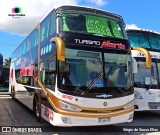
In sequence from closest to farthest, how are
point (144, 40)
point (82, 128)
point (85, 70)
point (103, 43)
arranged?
point (85, 70) → point (103, 43) → point (82, 128) → point (144, 40)

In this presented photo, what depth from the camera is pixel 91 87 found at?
8.99 metres

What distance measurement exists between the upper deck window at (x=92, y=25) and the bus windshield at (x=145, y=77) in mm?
2681

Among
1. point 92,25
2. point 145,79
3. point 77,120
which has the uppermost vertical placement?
point 92,25

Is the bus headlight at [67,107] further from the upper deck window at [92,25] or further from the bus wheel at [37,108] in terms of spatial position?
the bus wheel at [37,108]

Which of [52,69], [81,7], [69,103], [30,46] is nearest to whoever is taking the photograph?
[69,103]

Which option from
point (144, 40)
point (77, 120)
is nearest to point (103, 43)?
point (77, 120)

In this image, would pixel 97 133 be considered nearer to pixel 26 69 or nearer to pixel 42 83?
pixel 42 83

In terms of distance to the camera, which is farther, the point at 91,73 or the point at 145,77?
the point at 145,77

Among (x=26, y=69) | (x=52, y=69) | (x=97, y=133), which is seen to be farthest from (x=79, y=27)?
(x=26, y=69)

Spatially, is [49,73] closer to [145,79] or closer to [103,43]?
[103,43]

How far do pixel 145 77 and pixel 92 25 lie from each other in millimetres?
3850

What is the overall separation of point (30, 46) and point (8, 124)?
4.18 meters

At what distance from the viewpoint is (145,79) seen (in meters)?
12.6

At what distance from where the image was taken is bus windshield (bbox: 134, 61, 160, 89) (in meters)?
12.5
